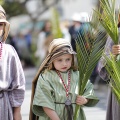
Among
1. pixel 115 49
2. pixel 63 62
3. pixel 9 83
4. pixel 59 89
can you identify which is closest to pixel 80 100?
pixel 59 89

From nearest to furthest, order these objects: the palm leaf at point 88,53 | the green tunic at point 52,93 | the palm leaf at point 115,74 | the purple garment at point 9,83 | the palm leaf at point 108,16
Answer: the palm leaf at point 115,74
the purple garment at point 9,83
the palm leaf at point 108,16
the palm leaf at point 88,53
the green tunic at point 52,93

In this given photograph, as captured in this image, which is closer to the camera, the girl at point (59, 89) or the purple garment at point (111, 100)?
the girl at point (59, 89)

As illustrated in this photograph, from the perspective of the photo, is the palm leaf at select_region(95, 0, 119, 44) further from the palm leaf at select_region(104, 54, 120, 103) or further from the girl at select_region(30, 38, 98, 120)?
the girl at select_region(30, 38, 98, 120)

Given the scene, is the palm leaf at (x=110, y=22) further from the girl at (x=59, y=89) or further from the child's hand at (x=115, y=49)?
the girl at (x=59, y=89)

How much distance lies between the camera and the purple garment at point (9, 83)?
4.33 metres

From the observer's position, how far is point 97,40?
4676mm

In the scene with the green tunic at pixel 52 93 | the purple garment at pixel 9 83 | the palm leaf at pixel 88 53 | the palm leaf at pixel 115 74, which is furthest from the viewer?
the green tunic at pixel 52 93

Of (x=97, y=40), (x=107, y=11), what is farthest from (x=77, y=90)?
(x=107, y=11)

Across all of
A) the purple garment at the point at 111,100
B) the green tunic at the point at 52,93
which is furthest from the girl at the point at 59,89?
the purple garment at the point at 111,100

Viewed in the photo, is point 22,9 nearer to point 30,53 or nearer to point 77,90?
point 30,53

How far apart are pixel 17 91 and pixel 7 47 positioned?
38 centimetres

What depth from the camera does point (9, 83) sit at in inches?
172

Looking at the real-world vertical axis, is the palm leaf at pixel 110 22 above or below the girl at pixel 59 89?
above

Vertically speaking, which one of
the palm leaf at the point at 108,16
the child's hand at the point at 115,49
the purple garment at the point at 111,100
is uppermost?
the palm leaf at the point at 108,16
